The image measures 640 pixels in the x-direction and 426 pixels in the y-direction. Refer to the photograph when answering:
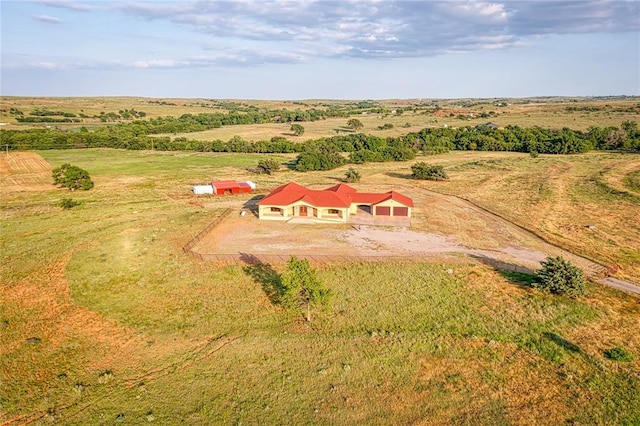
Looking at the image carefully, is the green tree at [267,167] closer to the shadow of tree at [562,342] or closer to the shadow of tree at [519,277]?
the shadow of tree at [519,277]

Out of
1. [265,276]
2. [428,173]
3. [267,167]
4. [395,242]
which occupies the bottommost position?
[265,276]

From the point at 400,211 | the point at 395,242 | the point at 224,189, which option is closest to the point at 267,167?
the point at 224,189

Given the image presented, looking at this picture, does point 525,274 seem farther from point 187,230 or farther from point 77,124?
point 77,124

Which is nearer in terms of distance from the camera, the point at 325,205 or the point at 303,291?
the point at 303,291

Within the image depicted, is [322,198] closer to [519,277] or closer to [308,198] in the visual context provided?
[308,198]

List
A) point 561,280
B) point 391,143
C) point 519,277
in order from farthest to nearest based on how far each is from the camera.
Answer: point 391,143, point 519,277, point 561,280

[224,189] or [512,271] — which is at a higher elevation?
[224,189]

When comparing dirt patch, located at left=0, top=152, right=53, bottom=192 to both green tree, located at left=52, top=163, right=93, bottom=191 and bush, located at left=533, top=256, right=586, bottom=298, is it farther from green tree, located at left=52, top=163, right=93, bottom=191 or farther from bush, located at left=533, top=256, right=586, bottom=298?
bush, located at left=533, top=256, right=586, bottom=298

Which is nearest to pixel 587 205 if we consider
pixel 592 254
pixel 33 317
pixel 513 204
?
pixel 513 204
